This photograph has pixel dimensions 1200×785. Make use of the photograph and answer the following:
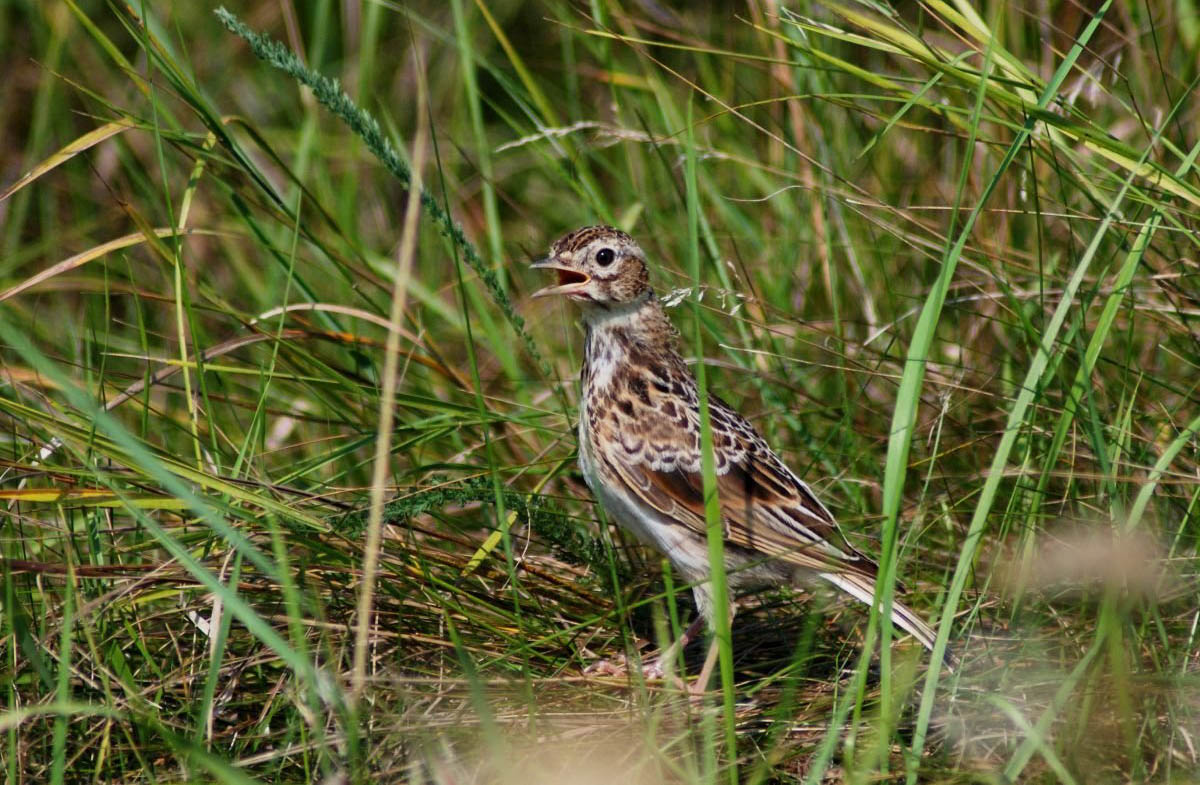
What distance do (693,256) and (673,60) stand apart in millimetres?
5014

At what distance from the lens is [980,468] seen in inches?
181

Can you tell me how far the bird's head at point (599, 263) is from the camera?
462cm

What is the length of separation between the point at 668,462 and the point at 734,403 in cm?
113

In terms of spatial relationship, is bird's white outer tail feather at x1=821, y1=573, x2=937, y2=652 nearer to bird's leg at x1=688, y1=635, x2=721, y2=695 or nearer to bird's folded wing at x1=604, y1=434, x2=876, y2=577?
bird's folded wing at x1=604, y1=434, x2=876, y2=577

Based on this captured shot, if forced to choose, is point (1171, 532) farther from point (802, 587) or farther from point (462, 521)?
point (462, 521)

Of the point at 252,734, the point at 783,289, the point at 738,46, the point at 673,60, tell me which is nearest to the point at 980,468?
the point at 783,289

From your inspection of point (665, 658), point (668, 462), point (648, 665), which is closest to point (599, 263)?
point (668, 462)

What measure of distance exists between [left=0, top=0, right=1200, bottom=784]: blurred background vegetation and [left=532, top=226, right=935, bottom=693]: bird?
0.17 meters

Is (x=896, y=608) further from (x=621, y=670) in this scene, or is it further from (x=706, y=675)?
(x=621, y=670)

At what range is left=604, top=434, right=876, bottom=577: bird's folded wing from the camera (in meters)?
4.20

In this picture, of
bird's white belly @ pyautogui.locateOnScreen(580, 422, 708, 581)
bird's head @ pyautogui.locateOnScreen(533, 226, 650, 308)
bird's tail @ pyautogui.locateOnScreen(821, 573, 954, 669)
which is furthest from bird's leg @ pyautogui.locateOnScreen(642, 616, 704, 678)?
bird's head @ pyautogui.locateOnScreen(533, 226, 650, 308)

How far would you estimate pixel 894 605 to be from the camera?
369 centimetres

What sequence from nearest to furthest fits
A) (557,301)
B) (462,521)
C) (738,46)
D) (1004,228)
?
(462,521) → (1004,228) → (557,301) → (738,46)

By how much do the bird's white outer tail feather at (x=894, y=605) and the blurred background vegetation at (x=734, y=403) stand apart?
135mm
